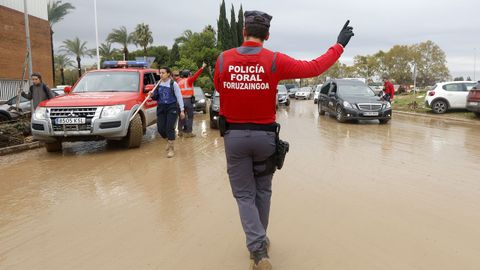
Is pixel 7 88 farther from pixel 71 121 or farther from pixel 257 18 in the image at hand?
pixel 257 18

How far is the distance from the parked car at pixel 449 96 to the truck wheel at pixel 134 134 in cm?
1430

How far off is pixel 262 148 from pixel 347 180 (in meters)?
3.34

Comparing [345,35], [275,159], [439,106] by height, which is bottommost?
[439,106]

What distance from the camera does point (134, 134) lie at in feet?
29.1

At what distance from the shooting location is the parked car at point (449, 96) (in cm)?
1777

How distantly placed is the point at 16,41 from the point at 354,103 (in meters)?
22.0

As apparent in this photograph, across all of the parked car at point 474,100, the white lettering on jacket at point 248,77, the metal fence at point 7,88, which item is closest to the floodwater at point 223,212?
the white lettering on jacket at point 248,77

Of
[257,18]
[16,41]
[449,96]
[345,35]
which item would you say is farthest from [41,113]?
[16,41]

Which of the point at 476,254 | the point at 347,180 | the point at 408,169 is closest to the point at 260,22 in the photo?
the point at 476,254

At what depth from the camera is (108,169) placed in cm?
712

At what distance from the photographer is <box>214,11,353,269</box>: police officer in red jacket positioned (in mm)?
3082

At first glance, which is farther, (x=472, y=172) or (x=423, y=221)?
(x=472, y=172)

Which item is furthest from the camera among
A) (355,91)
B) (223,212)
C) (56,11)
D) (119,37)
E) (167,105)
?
(119,37)

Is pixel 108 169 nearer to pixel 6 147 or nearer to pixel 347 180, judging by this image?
pixel 6 147
